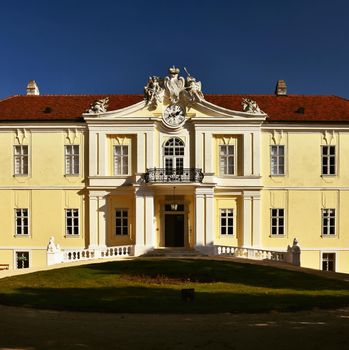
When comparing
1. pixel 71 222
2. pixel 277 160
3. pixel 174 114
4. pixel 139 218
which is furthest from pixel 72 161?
pixel 277 160

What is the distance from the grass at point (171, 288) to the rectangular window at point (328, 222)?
8155 mm

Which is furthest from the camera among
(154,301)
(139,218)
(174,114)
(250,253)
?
(174,114)

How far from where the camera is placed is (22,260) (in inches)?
1127

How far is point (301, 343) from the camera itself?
9.69m

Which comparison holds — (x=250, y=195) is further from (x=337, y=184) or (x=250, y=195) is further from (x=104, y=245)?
(x=104, y=245)

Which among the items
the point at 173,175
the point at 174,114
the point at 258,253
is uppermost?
the point at 174,114

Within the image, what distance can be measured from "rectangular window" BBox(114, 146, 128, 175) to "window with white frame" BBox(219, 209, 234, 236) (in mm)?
6348

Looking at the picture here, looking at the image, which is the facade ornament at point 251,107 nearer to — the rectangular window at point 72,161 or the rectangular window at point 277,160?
the rectangular window at point 277,160

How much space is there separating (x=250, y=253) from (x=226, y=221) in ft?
9.40

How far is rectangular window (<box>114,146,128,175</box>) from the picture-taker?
2880cm

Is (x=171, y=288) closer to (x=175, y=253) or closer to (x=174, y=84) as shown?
(x=175, y=253)

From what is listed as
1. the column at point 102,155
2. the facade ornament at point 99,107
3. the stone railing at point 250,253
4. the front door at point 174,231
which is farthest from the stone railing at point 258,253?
the facade ornament at point 99,107

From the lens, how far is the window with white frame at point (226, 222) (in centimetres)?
2850

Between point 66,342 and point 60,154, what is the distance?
20.5m
